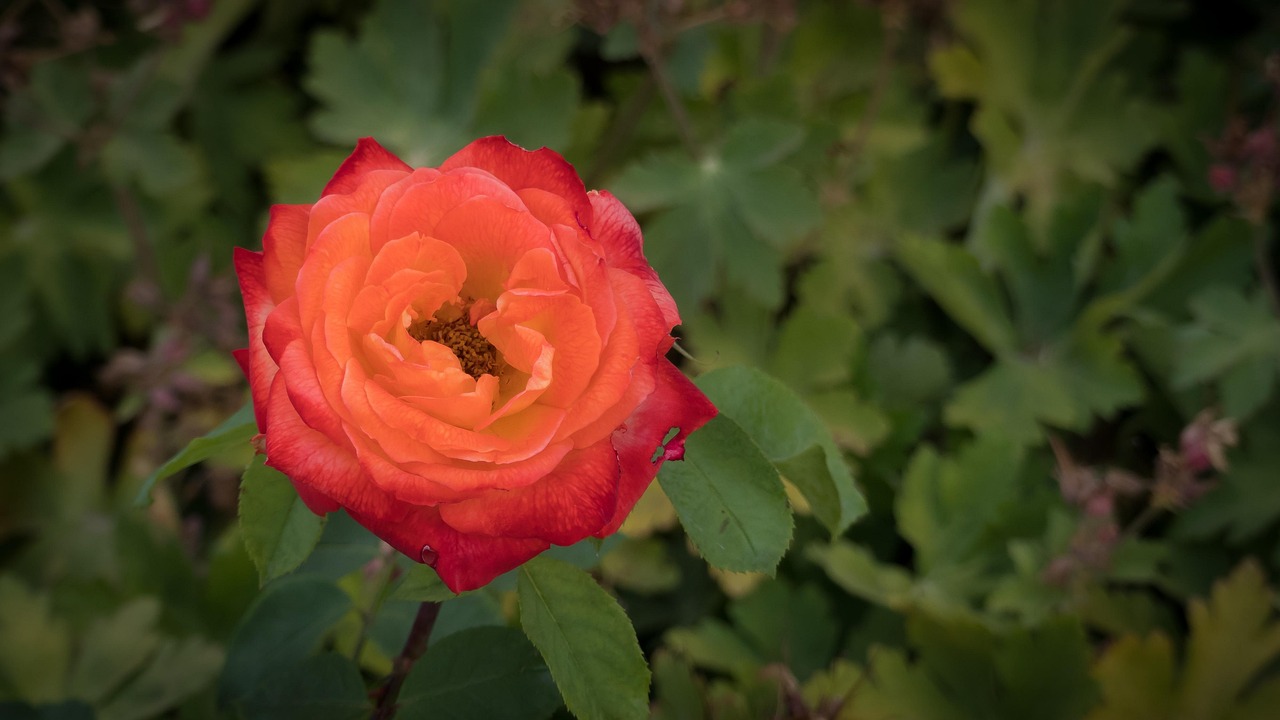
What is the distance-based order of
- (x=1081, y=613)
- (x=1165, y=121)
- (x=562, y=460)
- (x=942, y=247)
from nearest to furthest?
(x=562, y=460) → (x=1081, y=613) → (x=942, y=247) → (x=1165, y=121)

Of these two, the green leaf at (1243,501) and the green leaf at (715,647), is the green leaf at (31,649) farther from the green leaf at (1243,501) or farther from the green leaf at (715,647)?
the green leaf at (1243,501)

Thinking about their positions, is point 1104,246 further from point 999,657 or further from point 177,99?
point 177,99

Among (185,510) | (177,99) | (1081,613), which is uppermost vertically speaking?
(177,99)

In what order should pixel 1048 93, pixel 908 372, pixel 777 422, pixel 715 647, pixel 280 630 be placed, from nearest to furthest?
pixel 777 422 < pixel 280 630 < pixel 715 647 < pixel 908 372 < pixel 1048 93

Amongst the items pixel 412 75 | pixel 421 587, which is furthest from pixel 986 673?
pixel 412 75

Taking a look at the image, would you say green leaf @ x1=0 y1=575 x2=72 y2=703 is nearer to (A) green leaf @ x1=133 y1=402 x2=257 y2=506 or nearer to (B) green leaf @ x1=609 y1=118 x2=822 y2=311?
(A) green leaf @ x1=133 y1=402 x2=257 y2=506

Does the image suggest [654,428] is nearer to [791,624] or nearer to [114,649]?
[791,624]

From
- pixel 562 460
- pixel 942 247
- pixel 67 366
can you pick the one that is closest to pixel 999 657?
pixel 942 247
